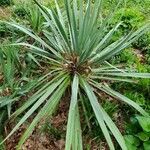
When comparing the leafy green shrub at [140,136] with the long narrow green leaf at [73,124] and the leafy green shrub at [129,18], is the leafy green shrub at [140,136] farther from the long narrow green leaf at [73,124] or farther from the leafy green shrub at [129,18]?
the leafy green shrub at [129,18]

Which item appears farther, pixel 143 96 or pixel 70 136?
pixel 143 96

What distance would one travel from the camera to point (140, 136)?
12.4 ft

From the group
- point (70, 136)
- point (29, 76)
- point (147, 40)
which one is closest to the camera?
point (70, 136)

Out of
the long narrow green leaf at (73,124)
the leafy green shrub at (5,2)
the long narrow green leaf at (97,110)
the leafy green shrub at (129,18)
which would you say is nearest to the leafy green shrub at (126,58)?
the leafy green shrub at (129,18)

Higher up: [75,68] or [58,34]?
[58,34]

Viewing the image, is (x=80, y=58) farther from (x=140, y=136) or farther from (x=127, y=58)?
(x=127, y=58)

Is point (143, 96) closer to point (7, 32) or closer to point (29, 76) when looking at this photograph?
point (29, 76)

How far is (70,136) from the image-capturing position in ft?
10.8

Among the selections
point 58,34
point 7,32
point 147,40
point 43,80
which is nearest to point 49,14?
point 58,34

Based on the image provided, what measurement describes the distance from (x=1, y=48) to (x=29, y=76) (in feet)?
1.45

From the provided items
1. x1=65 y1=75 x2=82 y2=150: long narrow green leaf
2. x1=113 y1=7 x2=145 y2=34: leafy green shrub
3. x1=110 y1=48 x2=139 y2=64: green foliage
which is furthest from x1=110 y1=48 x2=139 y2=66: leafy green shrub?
x1=65 y1=75 x2=82 y2=150: long narrow green leaf

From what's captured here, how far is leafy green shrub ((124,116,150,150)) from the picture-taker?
12.3ft

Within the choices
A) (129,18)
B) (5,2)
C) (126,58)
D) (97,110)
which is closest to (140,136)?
(97,110)

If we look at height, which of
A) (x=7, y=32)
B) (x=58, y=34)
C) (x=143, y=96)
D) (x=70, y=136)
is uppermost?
(x=7, y=32)
